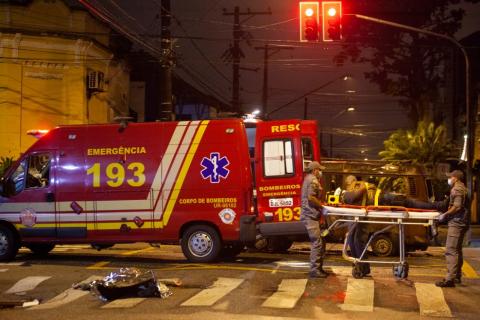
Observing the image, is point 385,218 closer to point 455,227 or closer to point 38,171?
Answer: point 455,227

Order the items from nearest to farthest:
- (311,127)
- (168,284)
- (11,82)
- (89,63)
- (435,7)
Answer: (168,284)
(311,127)
(11,82)
(89,63)
(435,7)

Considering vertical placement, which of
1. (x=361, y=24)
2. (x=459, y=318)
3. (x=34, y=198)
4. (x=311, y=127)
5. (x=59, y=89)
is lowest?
(x=459, y=318)

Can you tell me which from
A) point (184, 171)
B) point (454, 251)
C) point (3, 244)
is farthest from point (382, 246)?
point (3, 244)

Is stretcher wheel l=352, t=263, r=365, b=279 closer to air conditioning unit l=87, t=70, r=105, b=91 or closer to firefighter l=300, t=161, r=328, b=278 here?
firefighter l=300, t=161, r=328, b=278

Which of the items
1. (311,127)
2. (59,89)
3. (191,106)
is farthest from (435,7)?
(311,127)

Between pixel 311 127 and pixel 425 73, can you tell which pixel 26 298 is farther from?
pixel 425 73

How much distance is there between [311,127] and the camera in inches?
512

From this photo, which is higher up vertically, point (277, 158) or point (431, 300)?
point (277, 158)

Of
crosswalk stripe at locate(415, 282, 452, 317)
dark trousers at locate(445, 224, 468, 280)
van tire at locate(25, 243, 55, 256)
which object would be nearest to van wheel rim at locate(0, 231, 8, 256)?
van tire at locate(25, 243, 55, 256)

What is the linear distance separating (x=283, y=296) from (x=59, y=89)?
61.9 ft

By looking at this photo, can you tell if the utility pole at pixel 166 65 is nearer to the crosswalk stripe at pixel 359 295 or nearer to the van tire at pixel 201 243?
the van tire at pixel 201 243

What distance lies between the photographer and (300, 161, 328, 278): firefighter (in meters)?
10.2

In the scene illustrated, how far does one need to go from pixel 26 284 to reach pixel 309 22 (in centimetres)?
941

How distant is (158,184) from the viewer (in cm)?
1245
